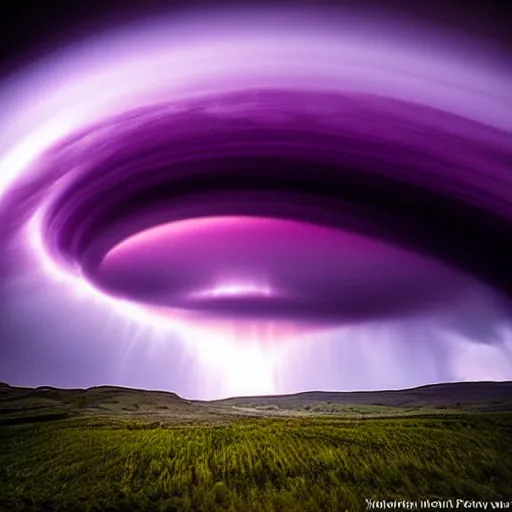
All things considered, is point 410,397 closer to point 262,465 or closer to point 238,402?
point 262,465

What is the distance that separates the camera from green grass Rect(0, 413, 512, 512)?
455 centimetres

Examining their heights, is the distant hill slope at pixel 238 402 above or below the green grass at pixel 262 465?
above

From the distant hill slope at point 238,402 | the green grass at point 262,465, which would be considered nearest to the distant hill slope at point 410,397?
the distant hill slope at point 238,402

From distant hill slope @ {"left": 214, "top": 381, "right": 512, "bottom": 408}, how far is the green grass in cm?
24

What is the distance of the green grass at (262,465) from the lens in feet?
14.9

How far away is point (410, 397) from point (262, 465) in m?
1.98

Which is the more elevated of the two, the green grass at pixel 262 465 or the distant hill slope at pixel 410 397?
the distant hill slope at pixel 410 397

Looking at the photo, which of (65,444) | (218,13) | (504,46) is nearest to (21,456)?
(65,444)

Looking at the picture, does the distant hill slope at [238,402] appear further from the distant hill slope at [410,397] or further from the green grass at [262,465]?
the green grass at [262,465]

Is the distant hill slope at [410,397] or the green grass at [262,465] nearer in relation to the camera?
the green grass at [262,465]

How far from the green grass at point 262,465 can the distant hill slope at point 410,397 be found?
0.24 m

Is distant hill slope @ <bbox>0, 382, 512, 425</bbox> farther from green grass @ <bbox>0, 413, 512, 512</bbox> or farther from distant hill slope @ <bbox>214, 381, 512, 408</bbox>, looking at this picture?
green grass @ <bbox>0, 413, 512, 512</bbox>

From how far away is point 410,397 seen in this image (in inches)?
220

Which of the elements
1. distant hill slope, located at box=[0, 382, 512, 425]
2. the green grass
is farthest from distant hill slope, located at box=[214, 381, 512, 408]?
the green grass
